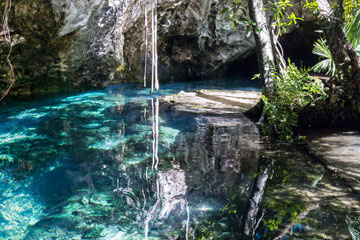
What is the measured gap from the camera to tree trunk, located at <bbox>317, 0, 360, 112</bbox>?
471cm

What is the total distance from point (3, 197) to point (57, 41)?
6325 mm

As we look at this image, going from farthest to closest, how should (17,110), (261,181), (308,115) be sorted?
(17,110)
(308,115)
(261,181)

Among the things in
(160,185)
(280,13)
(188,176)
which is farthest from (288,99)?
(160,185)

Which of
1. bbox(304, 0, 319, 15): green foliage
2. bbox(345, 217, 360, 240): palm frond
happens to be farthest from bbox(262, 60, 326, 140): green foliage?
bbox(345, 217, 360, 240): palm frond

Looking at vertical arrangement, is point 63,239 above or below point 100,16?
below

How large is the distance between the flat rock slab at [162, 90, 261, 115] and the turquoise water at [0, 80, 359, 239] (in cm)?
134

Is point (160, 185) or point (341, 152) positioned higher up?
point (341, 152)

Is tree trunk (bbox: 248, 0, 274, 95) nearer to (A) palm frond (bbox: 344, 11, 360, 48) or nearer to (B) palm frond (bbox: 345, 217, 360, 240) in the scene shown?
(A) palm frond (bbox: 344, 11, 360, 48)

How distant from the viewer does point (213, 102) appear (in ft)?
27.9

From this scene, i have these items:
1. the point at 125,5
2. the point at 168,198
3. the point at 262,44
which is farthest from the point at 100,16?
the point at 168,198

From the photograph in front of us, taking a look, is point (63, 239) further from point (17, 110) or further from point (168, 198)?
point (17, 110)

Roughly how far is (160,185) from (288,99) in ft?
9.23

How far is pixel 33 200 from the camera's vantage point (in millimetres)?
3262

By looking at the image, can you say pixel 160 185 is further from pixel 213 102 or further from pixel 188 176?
pixel 213 102
